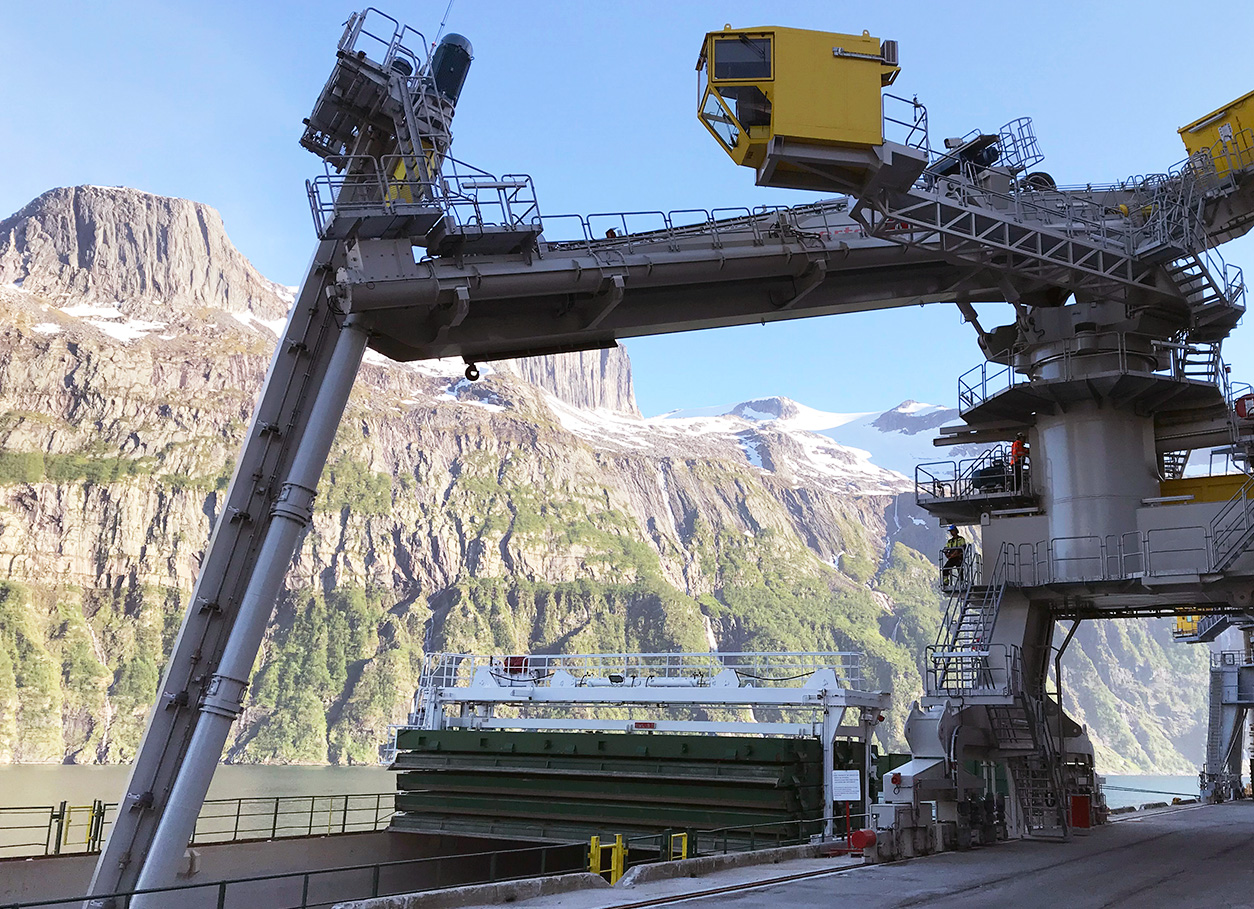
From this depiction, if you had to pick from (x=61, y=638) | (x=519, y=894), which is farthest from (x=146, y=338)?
(x=519, y=894)

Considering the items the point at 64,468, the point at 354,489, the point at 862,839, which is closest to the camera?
the point at 862,839

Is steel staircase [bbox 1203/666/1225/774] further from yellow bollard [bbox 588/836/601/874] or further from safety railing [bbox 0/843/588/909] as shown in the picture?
yellow bollard [bbox 588/836/601/874]

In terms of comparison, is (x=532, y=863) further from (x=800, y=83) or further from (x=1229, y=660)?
(x=1229, y=660)

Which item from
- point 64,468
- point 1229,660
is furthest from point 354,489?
point 1229,660

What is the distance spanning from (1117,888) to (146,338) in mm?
205551

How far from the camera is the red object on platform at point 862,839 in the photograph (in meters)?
18.6

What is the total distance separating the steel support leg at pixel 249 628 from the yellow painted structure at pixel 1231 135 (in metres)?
19.7

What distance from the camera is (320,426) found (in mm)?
18234

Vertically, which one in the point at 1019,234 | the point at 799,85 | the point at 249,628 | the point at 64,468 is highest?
the point at 64,468

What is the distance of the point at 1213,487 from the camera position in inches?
974

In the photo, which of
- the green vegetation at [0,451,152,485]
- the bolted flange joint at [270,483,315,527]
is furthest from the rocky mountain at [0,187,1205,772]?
the bolted flange joint at [270,483,315,527]

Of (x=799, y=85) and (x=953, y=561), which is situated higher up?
(x=799, y=85)

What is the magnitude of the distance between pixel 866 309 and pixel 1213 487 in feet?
30.6

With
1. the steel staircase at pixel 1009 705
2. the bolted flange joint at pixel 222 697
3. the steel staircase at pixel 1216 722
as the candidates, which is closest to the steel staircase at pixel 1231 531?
the steel staircase at pixel 1009 705
